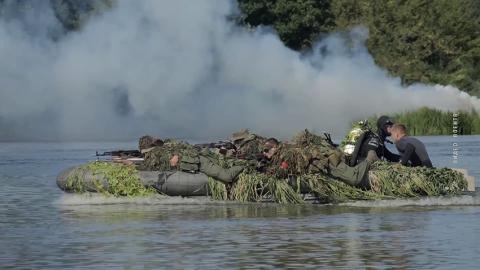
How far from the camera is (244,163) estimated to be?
31.2m

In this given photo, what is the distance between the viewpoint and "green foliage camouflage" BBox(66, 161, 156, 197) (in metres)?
31.4

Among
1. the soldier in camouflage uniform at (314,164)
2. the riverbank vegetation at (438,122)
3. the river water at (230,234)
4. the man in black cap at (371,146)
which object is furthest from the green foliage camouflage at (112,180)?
the riverbank vegetation at (438,122)

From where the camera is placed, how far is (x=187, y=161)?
31.2 metres

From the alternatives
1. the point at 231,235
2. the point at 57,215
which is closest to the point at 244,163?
the point at 57,215

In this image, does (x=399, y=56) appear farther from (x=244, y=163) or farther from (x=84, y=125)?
(x=244, y=163)

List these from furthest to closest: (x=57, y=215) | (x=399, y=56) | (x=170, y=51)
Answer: (x=399, y=56) < (x=170, y=51) < (x=57, y=215)

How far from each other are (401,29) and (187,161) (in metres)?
64.3

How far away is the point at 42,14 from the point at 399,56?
28648mm

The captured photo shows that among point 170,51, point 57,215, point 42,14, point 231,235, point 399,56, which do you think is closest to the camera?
point 231,235

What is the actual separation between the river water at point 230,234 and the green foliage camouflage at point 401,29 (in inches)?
2133

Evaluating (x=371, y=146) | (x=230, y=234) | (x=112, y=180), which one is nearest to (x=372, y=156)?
(x=371, y=146)

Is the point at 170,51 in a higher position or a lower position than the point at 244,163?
higher

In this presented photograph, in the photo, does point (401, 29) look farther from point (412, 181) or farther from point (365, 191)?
point (412, 181)

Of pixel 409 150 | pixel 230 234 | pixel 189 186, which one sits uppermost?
pixel 409 150
